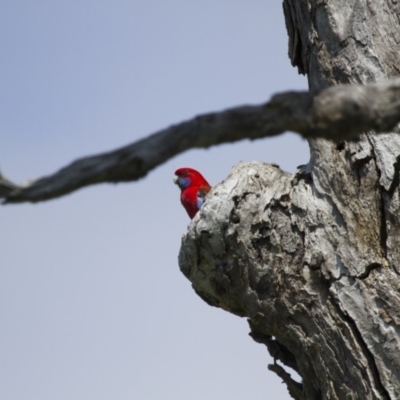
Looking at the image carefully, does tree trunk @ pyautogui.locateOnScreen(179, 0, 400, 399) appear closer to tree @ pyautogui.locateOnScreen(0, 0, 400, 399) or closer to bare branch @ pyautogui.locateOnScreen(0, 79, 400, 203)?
tree @ pyautogui.locateOnScreen(0, 0, 400, 399)

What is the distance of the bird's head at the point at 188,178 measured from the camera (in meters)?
9.33

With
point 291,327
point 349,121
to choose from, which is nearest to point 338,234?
point 291,327

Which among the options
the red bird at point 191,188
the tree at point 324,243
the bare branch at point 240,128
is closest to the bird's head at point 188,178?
the red bird at point 191,188

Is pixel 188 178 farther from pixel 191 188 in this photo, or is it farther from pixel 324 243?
pixel 324 243

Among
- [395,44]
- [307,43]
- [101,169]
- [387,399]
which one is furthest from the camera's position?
[307,43]

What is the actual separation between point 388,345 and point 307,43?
1.66 metres

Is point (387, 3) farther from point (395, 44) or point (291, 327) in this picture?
point (291, 327)

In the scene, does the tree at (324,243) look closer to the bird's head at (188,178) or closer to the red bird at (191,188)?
the red bird at (191,188)

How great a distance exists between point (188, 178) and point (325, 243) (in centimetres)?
532

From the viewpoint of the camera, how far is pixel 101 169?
2295 millimetres

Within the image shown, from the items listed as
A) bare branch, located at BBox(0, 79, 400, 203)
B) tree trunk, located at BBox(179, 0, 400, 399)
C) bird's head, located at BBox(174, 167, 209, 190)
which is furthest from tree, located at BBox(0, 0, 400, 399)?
bird's head, located at BBox(174, 167, 209, 190)

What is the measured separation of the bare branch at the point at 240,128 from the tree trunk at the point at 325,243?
1680 mm

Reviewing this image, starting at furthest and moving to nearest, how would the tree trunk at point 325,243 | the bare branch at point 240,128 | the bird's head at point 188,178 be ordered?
1. the bird's head at point 188,178
2. the tree trunk at point 325,243
3. the bare branch at point 240,128

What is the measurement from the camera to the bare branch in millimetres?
2303
